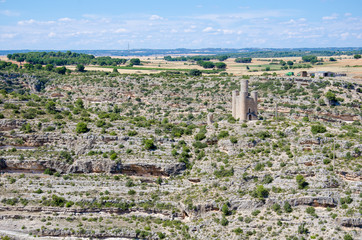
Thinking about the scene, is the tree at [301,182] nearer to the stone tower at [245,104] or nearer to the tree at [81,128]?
the stone tower at [245,104]

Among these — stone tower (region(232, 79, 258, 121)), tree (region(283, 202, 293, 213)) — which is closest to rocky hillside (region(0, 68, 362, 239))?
tree (region(283, 202, 293, 213))

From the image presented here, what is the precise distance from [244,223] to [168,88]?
5161 cm

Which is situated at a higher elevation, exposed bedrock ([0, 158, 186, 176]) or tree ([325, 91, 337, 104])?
tree ([325, 91, 337, 104])

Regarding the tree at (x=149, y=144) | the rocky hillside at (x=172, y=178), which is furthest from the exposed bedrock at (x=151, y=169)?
the tree at (x=149, y=144)

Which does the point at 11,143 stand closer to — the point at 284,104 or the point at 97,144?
the point at 97,144

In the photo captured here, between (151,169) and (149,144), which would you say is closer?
(151,169)

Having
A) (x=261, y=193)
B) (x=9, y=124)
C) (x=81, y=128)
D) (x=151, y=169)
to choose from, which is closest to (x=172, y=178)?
(x=151, y=169)

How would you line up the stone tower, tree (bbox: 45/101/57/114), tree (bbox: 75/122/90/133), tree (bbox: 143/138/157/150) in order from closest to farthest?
tree (bbox: 143/138/157/150), the stone tower, tree (bbox: 75/122/90/133), tree (bbox: 45/101/57/114)

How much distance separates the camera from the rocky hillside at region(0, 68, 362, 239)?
124ft

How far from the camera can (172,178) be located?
45969mm

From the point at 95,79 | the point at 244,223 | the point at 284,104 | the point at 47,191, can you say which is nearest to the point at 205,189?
the point at 244,223

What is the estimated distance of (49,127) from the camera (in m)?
53.1

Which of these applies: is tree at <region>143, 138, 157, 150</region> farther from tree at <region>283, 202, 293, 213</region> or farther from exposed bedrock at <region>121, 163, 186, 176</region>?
tree at <region>283, 202, 293, 213</region>

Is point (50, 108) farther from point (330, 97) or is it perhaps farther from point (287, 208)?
point (330, 97)
